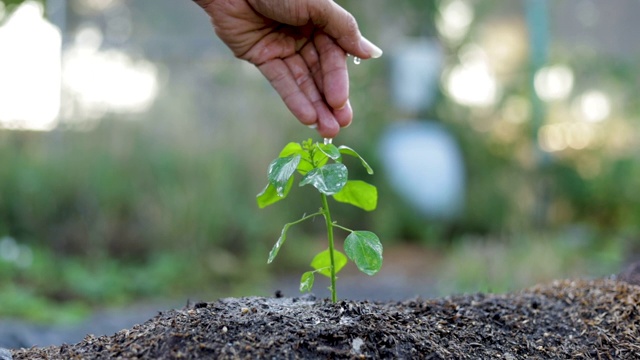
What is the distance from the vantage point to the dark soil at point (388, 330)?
1.64 meters

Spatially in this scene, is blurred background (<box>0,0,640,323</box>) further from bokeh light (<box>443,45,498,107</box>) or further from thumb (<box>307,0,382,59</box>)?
thumb (<box>307,0,382,59</box>)

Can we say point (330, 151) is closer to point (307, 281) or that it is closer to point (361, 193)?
point (361, 193)

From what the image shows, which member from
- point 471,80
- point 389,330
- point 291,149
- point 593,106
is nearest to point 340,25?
point 291,149

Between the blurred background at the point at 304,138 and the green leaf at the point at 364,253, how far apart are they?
10.9 feet

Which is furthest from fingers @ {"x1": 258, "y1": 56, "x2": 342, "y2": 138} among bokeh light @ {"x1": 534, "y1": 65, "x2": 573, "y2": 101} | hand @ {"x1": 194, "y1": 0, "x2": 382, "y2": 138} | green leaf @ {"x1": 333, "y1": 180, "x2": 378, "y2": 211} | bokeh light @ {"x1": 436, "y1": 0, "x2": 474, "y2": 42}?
bokeh light @ {"x1": 436, "y1": 0, "x2": 474, "y2": 42}

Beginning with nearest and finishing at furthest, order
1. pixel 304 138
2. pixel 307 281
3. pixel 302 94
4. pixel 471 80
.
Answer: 1. pixel 307 281
2. pixel 302 94
3. pixel 304 138
4. pixel 471 80

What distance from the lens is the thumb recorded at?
2334 millimetres

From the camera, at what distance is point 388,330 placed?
1729 millimetres

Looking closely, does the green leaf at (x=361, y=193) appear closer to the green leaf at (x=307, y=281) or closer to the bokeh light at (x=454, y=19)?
the green leaf at (x=307, y=281)

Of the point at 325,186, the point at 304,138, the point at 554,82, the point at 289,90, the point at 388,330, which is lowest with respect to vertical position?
the point at 388,330

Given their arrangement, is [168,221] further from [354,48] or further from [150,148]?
[354,48]

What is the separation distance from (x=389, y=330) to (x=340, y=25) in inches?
41.9

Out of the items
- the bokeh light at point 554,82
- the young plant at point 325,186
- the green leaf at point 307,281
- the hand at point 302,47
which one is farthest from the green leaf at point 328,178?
the bokeh light at point 554,82

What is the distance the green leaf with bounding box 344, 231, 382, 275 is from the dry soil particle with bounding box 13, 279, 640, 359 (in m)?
0.12
